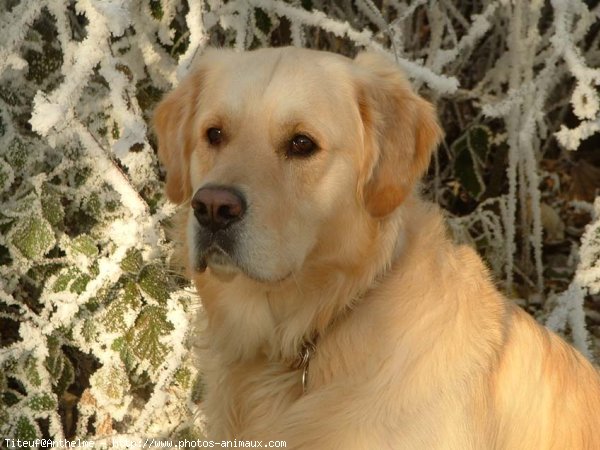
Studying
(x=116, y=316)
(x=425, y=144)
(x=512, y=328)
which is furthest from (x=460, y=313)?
(x=116, y=316)

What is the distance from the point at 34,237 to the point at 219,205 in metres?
1.46

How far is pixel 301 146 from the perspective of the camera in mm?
2371

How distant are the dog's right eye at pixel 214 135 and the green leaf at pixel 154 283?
2.99 feet

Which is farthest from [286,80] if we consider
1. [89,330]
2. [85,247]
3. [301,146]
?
[89,330]

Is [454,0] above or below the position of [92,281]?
above

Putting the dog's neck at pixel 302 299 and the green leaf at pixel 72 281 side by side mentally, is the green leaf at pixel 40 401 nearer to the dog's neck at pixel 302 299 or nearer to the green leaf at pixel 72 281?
the green leaf at pixel 72 281

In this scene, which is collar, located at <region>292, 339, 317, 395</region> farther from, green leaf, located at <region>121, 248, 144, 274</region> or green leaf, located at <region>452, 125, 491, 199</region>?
green leaf, located at <region>452, 125, 491, 199</region>

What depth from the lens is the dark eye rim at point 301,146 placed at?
2367mm

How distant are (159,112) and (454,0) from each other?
278cm

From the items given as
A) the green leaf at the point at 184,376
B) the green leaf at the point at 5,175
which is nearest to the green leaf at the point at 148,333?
the green leaf at the point at 184,376

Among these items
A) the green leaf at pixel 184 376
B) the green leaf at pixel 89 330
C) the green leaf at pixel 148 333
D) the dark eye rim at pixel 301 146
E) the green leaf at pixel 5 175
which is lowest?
the green leaf at pixel 184 376

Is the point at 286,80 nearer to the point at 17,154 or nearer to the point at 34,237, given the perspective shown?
the point at 34,237

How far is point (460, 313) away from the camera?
2.35 meters

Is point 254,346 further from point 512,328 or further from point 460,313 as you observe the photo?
point 512,328
